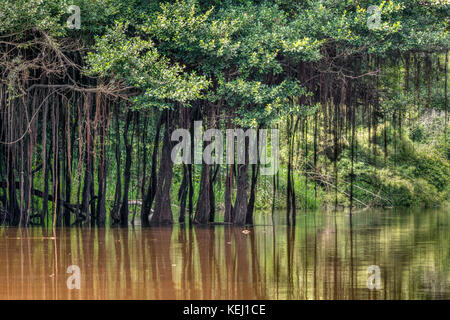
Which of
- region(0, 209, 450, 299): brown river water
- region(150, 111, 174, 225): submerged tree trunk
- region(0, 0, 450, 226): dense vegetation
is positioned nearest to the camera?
region(0, 209, 450, 299): brown river water

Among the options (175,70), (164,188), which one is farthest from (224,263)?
(164,188)

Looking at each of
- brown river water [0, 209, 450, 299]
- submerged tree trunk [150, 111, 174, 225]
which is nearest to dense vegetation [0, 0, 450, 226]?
submerged tree trunk [150, 111, 174, 225]

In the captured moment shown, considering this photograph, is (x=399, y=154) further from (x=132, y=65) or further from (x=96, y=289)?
(x=96, y=289)

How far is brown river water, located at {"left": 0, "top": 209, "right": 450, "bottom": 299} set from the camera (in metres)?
7.82

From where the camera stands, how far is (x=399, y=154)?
26.3 m

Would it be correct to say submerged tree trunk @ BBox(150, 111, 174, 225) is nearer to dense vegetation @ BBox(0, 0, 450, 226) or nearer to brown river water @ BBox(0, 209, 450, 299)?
dense vegetation @ BBox(0, 0, 450, 226)

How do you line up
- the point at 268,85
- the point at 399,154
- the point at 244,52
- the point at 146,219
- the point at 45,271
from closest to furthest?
the point at 45,271
the point at 244,52
the point at 268,85
the point at 146,219
the point at 399,154

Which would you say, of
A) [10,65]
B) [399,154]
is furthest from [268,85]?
[399,154]

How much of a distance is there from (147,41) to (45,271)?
7.09 metres

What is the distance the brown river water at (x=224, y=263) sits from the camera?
782 centimetres

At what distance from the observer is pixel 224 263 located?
1000 cm

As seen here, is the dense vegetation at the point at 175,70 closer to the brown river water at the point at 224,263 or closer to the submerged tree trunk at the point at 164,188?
the submerged tree trunk at the point at 164,188

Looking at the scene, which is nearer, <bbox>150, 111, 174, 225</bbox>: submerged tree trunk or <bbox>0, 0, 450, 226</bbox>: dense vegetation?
<bbox>0, 0, 450, 226</bbox>: dense vegetation

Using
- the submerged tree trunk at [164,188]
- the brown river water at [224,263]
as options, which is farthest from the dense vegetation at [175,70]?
the brown river water at [224,263]
